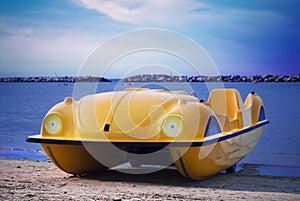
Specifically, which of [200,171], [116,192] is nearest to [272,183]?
[200,171]

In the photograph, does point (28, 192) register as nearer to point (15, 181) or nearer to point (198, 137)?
point (15, 181)

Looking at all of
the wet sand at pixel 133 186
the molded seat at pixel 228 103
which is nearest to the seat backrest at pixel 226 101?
the molded seat at pixel 228 103

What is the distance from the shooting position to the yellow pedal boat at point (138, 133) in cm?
623

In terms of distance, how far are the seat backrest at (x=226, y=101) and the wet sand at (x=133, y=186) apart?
4.89ft

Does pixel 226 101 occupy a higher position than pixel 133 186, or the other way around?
pixel 226 101

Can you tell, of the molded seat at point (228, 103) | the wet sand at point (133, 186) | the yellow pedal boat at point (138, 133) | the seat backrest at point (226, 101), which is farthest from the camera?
the seat backrest at point (226, 101)

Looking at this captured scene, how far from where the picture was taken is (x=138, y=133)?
629 centimetres

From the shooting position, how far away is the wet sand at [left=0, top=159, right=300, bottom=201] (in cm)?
557

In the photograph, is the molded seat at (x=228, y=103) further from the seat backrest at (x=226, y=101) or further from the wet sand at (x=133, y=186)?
the wet sand at (x=133, y=186)

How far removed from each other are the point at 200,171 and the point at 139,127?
983mm

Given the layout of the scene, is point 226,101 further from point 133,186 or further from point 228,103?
point 133,186

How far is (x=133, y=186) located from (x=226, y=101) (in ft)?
11.1

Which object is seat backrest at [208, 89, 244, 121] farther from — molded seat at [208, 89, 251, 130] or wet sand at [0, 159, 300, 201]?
wet sand at [0, 159, 300, 201]

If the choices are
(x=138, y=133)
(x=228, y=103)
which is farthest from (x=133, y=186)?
(x=228, y=103)
